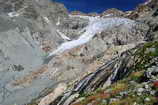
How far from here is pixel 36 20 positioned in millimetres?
199875

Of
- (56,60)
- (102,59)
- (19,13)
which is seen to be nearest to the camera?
(102,59)

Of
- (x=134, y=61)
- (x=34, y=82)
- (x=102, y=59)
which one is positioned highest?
(x=134, y=61)

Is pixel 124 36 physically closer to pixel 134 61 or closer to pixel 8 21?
pixel 8 21

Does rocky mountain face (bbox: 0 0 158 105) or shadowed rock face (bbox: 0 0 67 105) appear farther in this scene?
shadowed rock face (bbox: 0 0 67 105)

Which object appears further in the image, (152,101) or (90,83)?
(90,83)

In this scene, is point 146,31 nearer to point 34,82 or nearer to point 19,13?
point 34,82

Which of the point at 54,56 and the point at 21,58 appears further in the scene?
the point at 21,58

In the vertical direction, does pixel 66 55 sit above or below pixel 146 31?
below

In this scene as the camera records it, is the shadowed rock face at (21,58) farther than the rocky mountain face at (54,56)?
Yes

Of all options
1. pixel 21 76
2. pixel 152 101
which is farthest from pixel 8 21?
pixel 152 101

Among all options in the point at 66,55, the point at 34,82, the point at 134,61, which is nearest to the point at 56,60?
the point at 66,55

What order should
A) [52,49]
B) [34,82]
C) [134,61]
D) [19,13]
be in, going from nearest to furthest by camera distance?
[134,61], [34,82], [52,49], [19,13]

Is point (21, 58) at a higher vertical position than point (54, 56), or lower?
lower

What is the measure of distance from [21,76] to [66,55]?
20515mm
